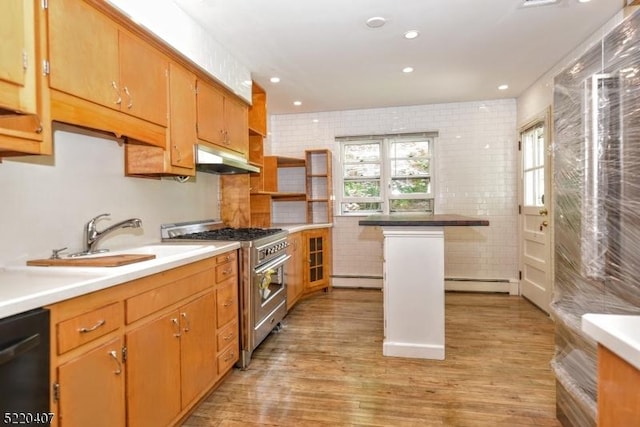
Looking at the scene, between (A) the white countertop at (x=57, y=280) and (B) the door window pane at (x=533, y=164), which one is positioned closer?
(A) the white countertop at (x=57, y=280)

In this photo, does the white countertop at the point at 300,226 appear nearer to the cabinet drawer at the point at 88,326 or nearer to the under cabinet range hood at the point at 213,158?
the under cabinet range hood at the point at 213,158

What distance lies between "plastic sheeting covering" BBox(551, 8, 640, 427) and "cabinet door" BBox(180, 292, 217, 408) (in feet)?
6.30

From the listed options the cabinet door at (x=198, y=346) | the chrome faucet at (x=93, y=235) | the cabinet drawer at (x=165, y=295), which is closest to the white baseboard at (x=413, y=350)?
the cabinet door at (x=198, y=346)

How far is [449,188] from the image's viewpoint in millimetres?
4766

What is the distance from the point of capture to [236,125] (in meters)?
3.35

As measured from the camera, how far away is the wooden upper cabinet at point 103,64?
1.55 meters

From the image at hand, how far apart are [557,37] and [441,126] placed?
1917 millimetres

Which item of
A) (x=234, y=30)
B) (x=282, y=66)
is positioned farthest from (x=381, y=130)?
(x=234, y=30)

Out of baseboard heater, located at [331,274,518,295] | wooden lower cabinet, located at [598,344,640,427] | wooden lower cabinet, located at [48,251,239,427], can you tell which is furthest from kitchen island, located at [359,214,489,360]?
baseboard heater, located at [331,274,518,295]

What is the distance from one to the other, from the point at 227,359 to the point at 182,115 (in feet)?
5.71

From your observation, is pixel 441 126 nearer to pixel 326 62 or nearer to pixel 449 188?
pixel 449 188

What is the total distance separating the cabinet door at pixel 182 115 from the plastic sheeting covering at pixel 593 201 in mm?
2343

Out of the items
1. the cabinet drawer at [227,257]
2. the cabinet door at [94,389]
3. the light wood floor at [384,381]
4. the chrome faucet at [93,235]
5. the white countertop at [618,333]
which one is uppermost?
the chrome faucet at [93,235]

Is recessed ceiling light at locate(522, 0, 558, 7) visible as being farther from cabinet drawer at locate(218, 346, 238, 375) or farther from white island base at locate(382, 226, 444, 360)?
cabinet drawer at locate(218, 346, 238, 375)
